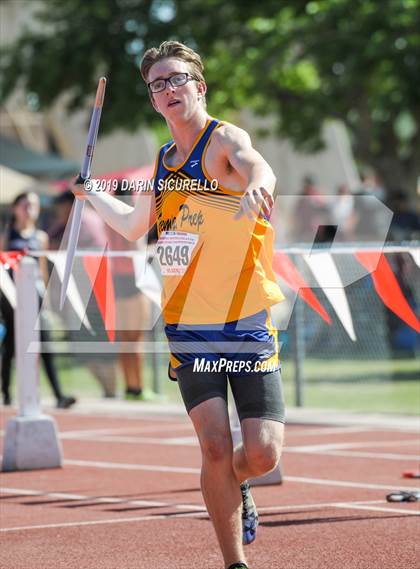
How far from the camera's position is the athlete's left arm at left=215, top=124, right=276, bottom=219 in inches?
213

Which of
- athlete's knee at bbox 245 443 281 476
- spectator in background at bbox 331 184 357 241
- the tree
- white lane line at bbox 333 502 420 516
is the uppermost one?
the tree

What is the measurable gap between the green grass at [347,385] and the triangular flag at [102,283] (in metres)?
4.45

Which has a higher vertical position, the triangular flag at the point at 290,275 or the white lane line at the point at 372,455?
the triangular flag at the point at 290,275

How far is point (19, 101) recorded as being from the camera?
3516cm

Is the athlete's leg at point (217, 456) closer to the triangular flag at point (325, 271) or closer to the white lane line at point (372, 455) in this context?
the triangular flag at point (325, 271)

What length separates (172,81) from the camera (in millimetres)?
6098

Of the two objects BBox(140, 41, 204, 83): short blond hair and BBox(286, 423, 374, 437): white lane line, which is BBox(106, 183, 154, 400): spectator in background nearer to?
BBox(286, 423, 374, 437): white lane line

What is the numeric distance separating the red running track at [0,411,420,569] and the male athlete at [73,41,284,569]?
0.81 metres

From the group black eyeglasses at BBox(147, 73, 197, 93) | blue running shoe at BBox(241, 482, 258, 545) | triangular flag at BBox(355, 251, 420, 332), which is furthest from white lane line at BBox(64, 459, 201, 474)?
black eyeglasses at BBox(147, 73, 197, 93)

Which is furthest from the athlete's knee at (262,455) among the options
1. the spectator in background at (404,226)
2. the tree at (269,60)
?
the tree at (269,60)

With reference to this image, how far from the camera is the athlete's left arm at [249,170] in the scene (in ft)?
17.8

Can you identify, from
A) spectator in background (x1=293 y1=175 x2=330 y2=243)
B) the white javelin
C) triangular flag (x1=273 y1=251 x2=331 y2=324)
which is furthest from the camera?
spectator in background (x1=293 y1=175 x2=330 y2=243)

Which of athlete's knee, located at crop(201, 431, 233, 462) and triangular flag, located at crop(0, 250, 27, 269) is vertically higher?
triangular flag, located at crop(0, 250, 27, 269)

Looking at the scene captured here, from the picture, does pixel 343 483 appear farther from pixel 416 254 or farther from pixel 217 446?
pixel 217 446
